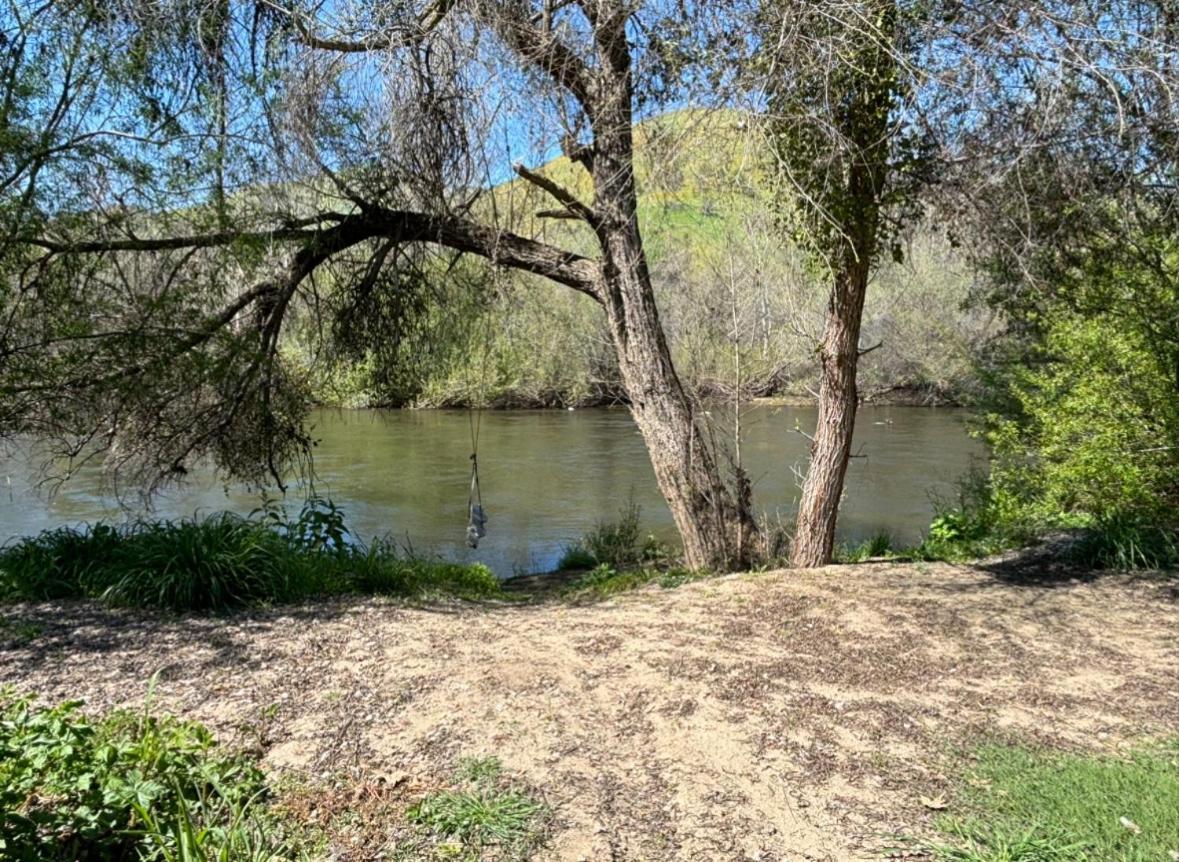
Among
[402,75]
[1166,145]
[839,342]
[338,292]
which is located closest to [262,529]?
[338,292]

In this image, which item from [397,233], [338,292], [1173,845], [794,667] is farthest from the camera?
[338,292]

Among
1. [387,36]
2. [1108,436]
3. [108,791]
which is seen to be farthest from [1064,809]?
[387,36]

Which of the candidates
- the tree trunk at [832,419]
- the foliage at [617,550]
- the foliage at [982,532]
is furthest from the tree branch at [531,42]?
the foliage at [617,550]

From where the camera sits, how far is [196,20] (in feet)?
22.0

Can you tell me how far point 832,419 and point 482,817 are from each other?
4.87 m

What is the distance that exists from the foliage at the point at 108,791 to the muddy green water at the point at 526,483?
6.67 meters

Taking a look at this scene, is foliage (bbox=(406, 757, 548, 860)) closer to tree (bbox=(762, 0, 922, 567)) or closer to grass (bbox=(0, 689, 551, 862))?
grass (bbox=(0, 689, 551, 862))

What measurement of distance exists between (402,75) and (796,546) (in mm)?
4608

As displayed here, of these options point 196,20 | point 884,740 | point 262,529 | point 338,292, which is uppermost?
point 196,20

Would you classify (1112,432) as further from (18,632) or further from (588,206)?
(18,632)

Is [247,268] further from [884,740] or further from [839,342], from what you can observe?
[884,740]

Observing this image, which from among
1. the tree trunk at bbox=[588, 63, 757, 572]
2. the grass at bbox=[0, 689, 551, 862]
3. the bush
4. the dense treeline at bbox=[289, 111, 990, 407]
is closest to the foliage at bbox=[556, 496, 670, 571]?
the dense treeline at bbox=[289, 111, 990, 407]

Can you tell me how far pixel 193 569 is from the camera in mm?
5500

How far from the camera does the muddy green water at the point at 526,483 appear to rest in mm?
13438
